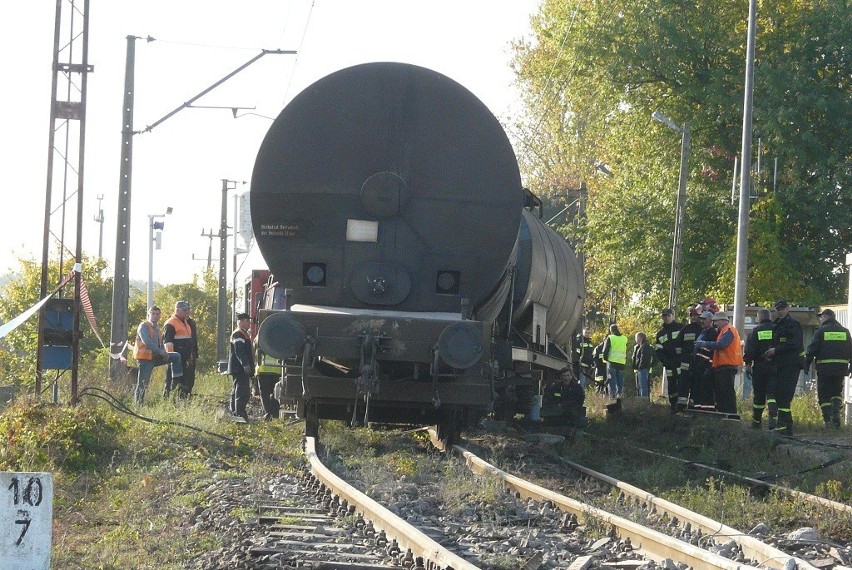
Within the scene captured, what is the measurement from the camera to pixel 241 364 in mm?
15320

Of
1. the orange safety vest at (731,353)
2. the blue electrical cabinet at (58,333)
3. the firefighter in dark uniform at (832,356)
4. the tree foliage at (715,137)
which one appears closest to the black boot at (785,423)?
the firefighter in dark uniform at (832,356)

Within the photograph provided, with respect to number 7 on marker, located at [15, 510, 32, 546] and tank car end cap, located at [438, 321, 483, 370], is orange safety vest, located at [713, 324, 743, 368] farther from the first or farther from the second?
number 7 on marker, located at [15, 510, 32, 546]

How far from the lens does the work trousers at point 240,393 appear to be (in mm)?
15461

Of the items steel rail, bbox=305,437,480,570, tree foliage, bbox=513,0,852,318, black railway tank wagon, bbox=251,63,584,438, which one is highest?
tree foliage, bbox=513,0,852,318

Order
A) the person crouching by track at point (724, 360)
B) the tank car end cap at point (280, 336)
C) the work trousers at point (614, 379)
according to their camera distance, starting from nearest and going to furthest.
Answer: the tank car end cap at point (280, 336) → the person crouching by track at point (724, 360) → the work trousers at point (614, 379)

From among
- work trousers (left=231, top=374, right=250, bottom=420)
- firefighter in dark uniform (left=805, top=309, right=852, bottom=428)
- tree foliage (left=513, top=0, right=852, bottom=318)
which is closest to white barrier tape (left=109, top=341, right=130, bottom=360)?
work trousers (left=231, top=374, right=250, bottom=420)

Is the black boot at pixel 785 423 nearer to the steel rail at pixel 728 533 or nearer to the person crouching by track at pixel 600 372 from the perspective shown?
the steel rail at pixel 728 533

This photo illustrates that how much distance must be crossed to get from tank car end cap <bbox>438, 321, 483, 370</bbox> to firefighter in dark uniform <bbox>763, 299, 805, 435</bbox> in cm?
587

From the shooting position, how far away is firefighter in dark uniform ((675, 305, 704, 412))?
1659cm

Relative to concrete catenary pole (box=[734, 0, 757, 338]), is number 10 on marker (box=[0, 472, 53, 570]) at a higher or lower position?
lower

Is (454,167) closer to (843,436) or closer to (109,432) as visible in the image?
(109,432)

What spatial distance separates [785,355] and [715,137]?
1849cm

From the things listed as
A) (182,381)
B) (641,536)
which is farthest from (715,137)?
(641,536)

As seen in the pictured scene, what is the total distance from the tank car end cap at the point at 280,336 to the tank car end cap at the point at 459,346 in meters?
1.26
